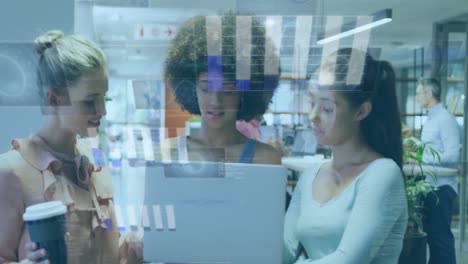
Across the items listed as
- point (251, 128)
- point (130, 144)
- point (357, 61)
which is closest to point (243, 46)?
point (251, 128)

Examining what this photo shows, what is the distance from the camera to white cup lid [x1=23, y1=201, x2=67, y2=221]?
59.2 inches

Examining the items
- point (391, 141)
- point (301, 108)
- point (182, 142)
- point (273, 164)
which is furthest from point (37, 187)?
point (391, 141)

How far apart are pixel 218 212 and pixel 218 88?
16.1 inches

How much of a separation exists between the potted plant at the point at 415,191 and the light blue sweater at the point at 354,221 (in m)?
0.04

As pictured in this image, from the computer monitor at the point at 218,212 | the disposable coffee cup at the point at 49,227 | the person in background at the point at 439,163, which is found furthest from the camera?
the person in background at the point at 439,163

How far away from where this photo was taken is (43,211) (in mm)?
1525

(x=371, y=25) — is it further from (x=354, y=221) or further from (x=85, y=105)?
(x=85, y=105)

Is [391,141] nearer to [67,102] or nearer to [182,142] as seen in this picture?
[182,142]

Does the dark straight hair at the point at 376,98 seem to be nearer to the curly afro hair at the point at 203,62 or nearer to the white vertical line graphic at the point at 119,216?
the curly afro hair at the point at 203,62

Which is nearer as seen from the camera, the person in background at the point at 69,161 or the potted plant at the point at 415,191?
the person in background at the point at 69,161

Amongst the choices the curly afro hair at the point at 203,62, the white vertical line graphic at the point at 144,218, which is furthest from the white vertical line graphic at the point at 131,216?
the curly afro hair at the point at 203,62

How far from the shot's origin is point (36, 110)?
1.71m

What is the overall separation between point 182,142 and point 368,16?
759mm

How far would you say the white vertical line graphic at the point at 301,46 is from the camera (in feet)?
5.36
